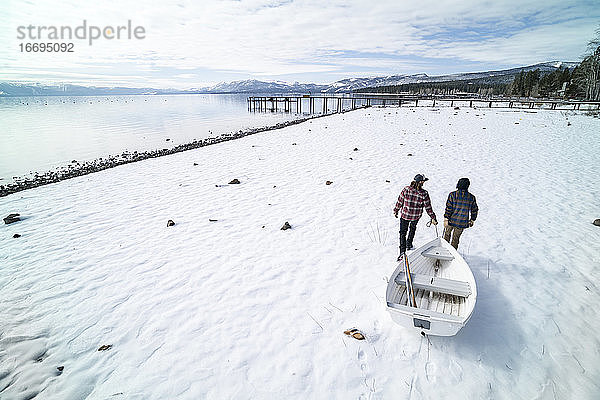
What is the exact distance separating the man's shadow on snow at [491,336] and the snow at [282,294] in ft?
0.08

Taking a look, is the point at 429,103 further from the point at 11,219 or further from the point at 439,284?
the point at 11,219

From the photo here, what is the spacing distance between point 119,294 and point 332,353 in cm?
450

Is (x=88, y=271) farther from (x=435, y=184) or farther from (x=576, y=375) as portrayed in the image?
(x=435, y=184)

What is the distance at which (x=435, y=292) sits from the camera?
193 inches

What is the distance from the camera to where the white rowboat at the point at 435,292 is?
3891 mm

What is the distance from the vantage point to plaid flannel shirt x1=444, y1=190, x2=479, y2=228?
19.0 feet

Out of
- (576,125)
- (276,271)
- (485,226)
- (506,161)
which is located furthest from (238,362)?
(576,125)

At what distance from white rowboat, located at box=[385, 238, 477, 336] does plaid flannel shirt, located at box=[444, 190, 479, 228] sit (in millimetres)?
622

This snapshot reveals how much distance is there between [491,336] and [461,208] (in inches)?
98.9

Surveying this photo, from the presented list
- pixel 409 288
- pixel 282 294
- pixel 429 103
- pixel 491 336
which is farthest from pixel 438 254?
pixel 429 103

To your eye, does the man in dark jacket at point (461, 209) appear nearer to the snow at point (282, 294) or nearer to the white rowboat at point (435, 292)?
the white rowboat at point (435, 292)

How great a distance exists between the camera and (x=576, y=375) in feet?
12.3

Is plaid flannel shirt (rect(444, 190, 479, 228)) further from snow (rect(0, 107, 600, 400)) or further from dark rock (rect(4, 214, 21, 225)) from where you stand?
dark rock (rect(4, 214, 21, 225))

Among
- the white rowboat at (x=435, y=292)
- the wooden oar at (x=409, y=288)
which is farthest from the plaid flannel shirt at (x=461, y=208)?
the wooden oar at (x=409, y=288)
